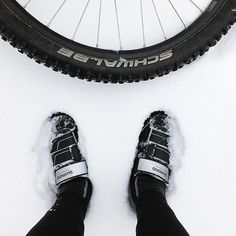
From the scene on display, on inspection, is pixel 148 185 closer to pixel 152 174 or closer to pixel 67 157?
pixel 152 174

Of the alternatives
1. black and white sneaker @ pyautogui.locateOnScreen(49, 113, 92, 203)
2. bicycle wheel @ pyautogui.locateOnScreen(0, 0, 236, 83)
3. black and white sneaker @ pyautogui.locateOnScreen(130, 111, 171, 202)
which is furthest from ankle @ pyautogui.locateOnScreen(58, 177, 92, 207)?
bicycle wheel @ pyautogui.locateOnScreen(0, 0, 236, 83)

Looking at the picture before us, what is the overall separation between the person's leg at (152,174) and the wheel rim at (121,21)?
23 cm

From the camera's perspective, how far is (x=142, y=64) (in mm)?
963

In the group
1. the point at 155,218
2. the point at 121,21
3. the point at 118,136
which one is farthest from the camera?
the point at 118,136

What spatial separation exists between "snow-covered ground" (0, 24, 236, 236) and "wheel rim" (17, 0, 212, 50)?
134 millimetres

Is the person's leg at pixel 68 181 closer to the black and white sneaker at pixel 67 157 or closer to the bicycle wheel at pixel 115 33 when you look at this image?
the black and white sneaker at pixel 67 157

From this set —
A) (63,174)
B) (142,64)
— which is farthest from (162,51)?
(63,174)

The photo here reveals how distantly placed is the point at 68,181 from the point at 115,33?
1.33 ft

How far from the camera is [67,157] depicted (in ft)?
3.80

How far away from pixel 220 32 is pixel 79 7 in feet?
1.16

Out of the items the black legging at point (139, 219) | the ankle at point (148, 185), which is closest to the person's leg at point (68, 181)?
the black legging at point (139, 219)

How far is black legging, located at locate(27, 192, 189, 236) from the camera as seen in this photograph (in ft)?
2.90

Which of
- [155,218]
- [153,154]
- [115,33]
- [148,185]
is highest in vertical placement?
[115,33]

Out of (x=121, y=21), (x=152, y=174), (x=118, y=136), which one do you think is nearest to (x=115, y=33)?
(x=121, y=21)
